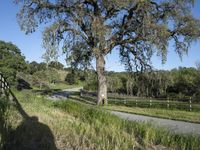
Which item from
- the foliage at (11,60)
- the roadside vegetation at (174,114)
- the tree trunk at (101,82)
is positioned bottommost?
the roadside vegetation at (174,114)

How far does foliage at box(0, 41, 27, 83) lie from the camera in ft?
246

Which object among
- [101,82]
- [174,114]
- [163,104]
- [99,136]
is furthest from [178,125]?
[101,82]

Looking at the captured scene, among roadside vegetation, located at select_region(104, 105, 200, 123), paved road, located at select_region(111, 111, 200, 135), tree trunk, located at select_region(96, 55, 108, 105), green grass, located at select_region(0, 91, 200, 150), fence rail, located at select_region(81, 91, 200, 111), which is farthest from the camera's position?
tree trunk, located at select_region(96, 55, 108, 105)

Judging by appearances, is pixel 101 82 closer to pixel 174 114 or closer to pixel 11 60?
pixel 174 114

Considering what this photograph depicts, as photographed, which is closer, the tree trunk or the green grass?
the green grass

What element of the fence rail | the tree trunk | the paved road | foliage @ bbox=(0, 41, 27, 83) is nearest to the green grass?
the paved road

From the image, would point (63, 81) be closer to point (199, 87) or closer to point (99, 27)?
point (199, 87)

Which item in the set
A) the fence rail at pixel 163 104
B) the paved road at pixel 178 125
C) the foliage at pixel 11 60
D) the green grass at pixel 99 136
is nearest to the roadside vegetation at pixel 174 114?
the paved road at pixel 178 125

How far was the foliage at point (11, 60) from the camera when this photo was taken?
7500 centimetres

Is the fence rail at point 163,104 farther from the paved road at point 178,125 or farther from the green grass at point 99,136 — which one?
the green grass at point 99,136

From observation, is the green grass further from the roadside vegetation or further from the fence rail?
the fence rail

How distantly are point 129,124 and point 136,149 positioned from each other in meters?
3.20

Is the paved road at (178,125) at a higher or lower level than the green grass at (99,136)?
lower

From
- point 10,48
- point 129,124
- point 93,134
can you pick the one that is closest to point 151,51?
point 129,124
